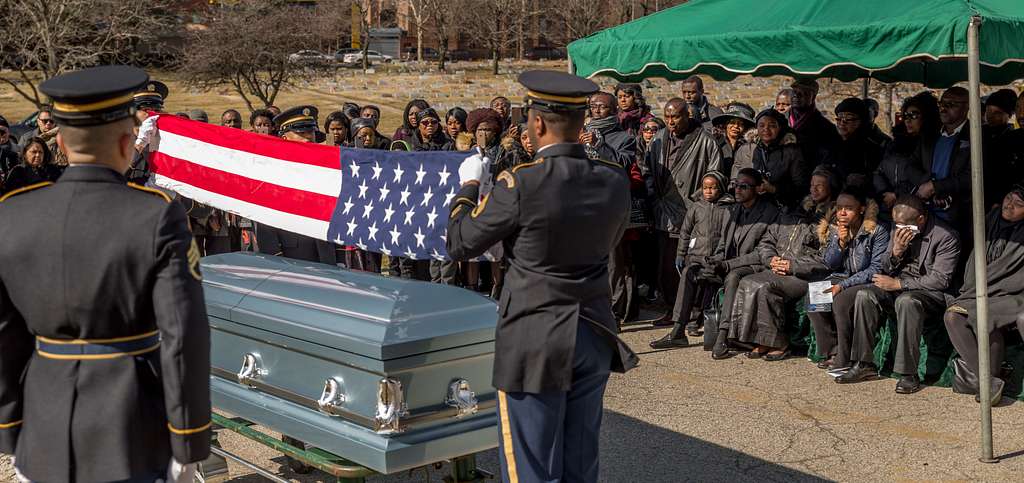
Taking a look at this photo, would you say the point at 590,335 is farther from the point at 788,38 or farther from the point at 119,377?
the point at 788,38

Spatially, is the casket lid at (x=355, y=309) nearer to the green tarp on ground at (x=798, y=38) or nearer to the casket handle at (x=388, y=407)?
the casket handle at (x=388, y=407)

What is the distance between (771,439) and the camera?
5996mm

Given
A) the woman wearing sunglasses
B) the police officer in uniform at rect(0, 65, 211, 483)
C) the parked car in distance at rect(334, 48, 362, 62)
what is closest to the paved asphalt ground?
the woman wearing sunglasses

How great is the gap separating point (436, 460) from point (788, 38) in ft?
12.4

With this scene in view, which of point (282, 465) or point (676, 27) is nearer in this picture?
point (282, 465)

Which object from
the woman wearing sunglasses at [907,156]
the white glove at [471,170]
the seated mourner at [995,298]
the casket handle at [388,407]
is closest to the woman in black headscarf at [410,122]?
the woman wearing sunglasses at [907,156]

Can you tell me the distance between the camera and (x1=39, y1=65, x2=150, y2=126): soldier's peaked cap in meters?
3.06

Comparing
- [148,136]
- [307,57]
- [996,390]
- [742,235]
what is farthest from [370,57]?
[996,390]

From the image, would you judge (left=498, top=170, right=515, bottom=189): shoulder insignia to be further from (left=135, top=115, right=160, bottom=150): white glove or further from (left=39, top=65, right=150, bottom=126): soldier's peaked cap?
(left=135, top=115, right=160, bottom=150): white glove

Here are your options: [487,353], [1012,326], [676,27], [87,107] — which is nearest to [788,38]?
[676,27]

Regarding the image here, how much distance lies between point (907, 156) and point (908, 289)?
124 centimetres

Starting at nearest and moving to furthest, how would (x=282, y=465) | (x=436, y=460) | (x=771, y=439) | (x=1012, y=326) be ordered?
1. (x=436, y=460)
2. (x=282, y=465)
3. (x=771, y=439)
4. (x=1012, y=326)

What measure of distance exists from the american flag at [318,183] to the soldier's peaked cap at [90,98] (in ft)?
8.56

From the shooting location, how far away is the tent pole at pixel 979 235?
5484mm
